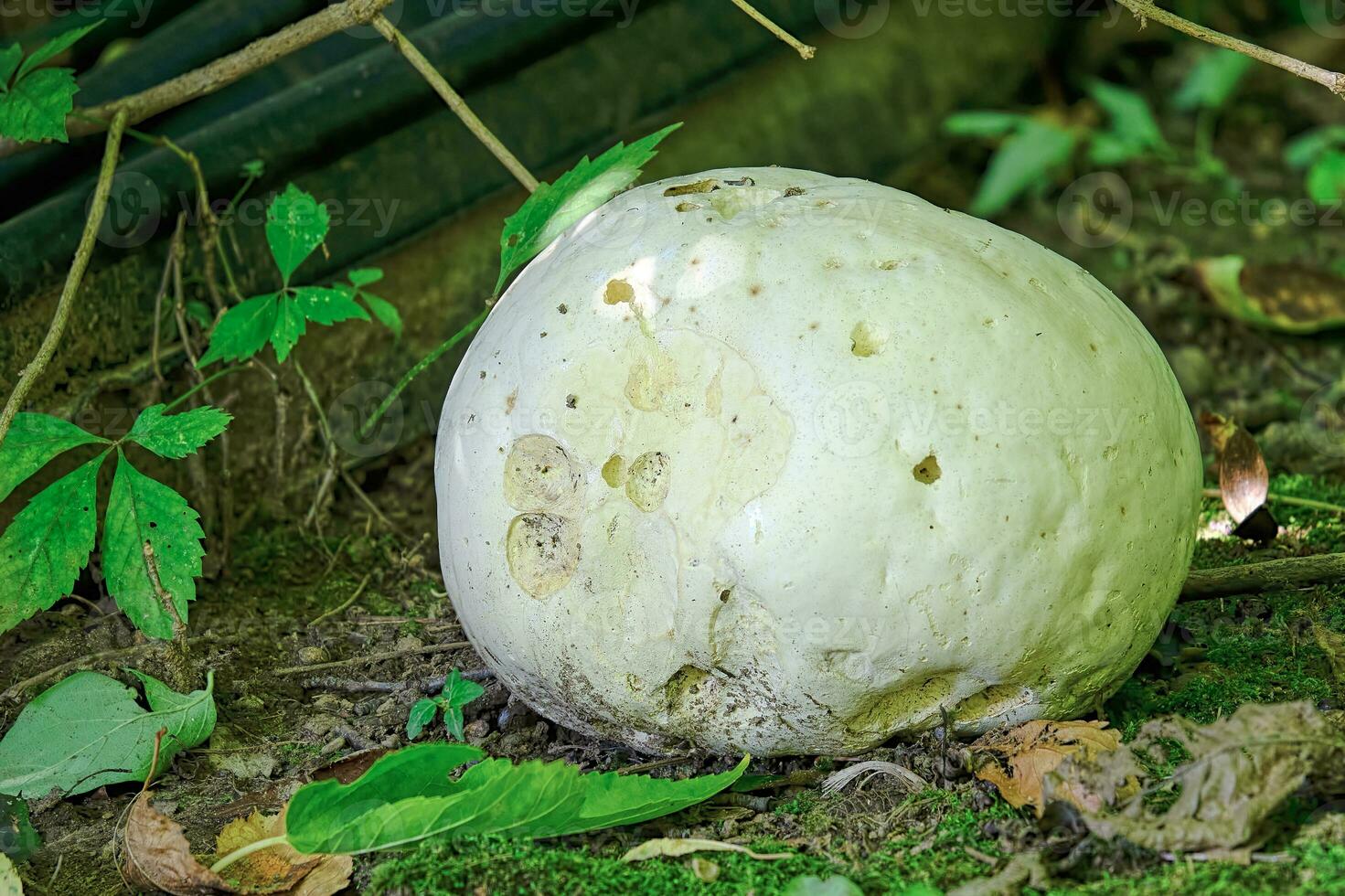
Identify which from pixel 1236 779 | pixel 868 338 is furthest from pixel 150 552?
pixel 1236 779

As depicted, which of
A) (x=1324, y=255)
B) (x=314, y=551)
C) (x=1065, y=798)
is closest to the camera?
(x=1065, y=798)

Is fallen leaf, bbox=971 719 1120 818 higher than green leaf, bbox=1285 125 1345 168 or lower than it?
higher

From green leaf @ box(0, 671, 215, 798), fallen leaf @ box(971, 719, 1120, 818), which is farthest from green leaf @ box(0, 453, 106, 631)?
fallen leaf @ box(971, 719, 1120, 818)

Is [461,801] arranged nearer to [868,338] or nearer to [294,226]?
[868,338]

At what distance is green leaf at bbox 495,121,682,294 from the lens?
2.33 meters

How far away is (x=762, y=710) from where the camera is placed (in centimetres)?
202

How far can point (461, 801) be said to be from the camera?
176 cm

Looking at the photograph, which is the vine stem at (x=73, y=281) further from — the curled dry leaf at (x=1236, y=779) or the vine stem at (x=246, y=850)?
the curled dry leaf at (x=1236, y=779)

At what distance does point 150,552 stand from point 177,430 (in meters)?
→ 0.22

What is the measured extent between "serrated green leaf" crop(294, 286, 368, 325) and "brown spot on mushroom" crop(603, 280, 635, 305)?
2.16ft

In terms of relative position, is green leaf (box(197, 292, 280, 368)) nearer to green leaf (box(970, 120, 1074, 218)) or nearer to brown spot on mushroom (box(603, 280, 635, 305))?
brown spot on mushroom (box(603, 280, 635, 305))

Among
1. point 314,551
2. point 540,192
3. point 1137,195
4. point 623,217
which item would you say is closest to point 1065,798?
point 623,217

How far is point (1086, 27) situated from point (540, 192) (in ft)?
11.4

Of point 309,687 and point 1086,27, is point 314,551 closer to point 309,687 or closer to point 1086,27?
point 309,687
